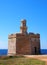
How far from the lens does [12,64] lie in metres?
12.6

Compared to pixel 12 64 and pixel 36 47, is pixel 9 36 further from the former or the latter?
pixel 12 64

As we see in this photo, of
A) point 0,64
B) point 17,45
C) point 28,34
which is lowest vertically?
point 0,64

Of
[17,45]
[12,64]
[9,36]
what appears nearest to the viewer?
[12,64]

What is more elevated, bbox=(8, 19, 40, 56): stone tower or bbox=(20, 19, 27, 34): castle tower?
bbox=(20, 19, 27, 34): castle tower

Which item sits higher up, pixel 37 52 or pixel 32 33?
pixel 32 33

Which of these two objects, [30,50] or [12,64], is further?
[30,50]

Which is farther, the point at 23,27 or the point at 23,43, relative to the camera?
the point at 23,27

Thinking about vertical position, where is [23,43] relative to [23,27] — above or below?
below

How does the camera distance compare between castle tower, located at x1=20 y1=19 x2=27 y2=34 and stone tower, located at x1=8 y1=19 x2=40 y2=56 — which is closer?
stone tower, located at x1=8 y1=19 x2=40 y2=56

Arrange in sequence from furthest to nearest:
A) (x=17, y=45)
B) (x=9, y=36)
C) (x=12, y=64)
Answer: (x=9, y=36)
(x=17, y=45)
(x=12, y=64)

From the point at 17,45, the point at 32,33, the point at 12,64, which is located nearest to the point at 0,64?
the point at 12,64

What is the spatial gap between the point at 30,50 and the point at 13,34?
3211mm

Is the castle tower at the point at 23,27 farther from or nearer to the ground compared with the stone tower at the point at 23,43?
farther from the ground

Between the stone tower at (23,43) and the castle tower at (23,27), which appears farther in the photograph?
the castle tower at (23,27)
